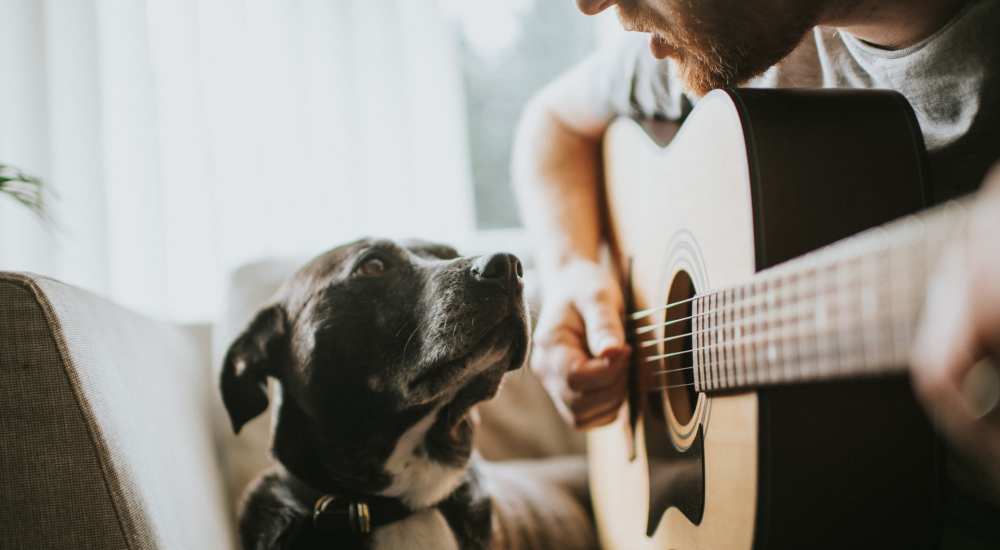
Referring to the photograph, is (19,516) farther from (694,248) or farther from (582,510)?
(582,510)

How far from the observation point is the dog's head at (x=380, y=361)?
896 millimetres

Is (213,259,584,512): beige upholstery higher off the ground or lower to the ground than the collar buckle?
lower

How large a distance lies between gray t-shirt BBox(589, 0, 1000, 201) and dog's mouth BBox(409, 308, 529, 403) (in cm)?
44

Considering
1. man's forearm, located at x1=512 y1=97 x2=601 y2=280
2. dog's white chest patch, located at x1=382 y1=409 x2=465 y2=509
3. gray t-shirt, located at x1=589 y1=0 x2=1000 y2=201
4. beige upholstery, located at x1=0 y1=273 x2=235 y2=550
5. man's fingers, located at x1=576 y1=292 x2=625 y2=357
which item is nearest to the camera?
beige upholstery, located at x1=0 y1=273 x2=235 y2=550

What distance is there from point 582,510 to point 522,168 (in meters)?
0.79

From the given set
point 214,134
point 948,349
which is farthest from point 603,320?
point 214,134

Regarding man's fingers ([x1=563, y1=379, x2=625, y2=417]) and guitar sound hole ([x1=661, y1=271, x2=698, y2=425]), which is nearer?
guitar sound hole ([x1=661, y1=271, x2=698, y2=425])

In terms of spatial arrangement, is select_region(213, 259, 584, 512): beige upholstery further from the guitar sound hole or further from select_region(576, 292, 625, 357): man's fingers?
the guitar sound hole

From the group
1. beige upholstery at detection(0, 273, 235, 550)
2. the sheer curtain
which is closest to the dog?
beige upholstery at detection(0, 273, 235, 550)

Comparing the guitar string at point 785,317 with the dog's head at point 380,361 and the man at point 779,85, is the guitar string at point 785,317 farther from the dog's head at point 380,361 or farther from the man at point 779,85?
the dog's head at point 380,361

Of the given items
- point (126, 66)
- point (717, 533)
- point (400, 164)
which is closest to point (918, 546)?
point (717, 533)

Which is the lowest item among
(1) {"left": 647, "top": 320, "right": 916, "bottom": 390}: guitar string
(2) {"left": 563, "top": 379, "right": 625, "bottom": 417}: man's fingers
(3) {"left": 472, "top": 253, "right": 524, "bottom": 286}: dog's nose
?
(2) {"left": 563, "top": 379, "right": 625, "bottom": 417}: man's fingers

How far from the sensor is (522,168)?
166 centimetres

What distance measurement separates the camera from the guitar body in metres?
0.64
